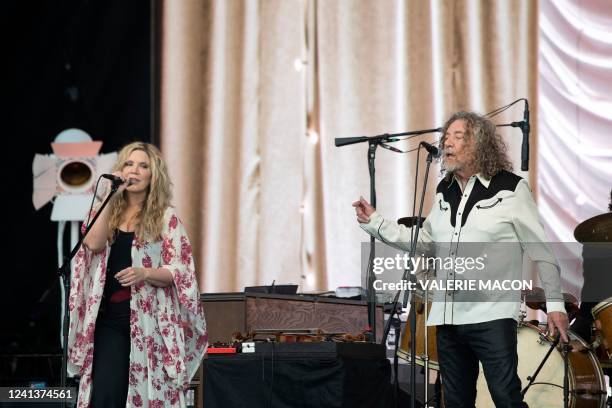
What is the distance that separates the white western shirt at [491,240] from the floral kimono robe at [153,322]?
2.75ft

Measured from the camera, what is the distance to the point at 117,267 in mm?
3988

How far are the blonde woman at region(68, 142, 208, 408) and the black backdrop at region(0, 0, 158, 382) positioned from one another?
3271mm

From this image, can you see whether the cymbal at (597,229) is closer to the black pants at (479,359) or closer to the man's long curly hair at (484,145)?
the man's long curly hair at (484,145)

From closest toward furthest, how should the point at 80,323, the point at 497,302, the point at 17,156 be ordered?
the point at 497,302
the point at 80,323
the point at 17,156

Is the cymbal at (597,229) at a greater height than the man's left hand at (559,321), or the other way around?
the cymbal at (597,229)

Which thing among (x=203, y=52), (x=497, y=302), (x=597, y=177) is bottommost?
(x=497, y=302)

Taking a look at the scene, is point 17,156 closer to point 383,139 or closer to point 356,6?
point 356,6

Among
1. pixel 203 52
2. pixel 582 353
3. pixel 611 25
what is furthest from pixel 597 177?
pixel 203 52

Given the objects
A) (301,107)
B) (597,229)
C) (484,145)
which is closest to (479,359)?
(484,145)

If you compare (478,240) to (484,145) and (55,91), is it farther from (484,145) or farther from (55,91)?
(55,91)

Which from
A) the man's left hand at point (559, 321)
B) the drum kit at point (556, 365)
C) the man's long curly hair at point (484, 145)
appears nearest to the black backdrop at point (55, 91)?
the drum kit at point (556, 365)

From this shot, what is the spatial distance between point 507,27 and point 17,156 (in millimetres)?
3749

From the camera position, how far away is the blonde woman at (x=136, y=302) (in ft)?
12.6

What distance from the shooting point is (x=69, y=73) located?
7379 mm
